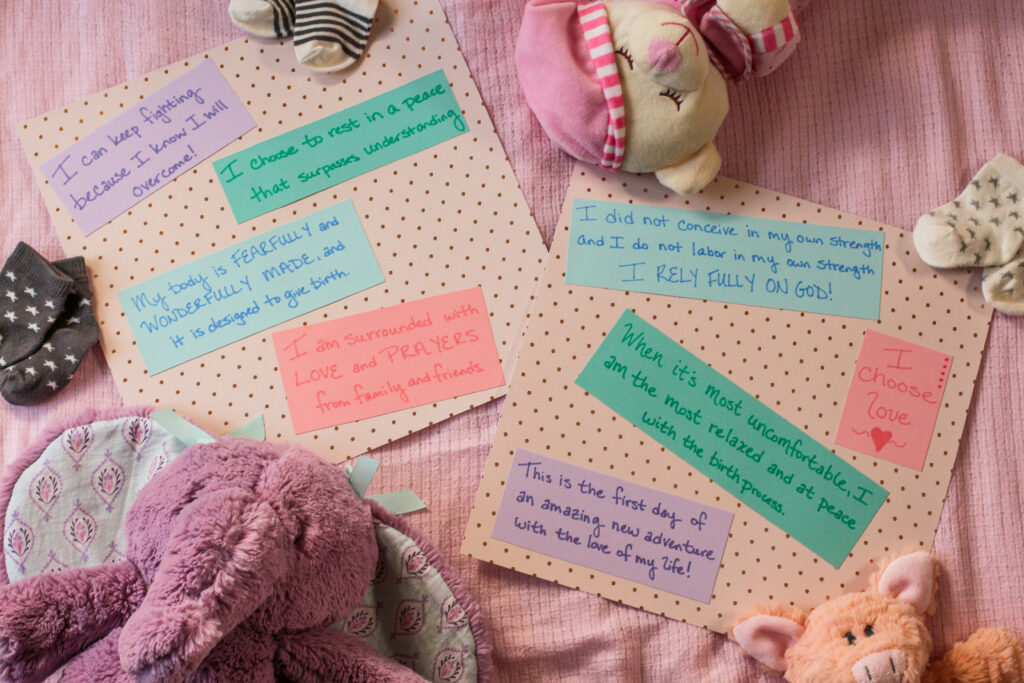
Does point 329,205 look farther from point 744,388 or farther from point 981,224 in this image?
point 981,224

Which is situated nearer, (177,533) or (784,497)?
(177,533)

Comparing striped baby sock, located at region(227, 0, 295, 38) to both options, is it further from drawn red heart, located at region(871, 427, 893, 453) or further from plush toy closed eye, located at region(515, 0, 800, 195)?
drawn red heart, located at region(871, 427, 893, 453)

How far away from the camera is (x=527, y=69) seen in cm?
76

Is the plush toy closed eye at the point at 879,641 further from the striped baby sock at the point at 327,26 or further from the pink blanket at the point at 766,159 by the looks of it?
the striped baby sock at the point at 327,26

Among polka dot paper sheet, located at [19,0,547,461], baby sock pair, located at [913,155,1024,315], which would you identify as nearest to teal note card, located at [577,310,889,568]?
polka dot paper sheet, located at [19,0,547,461]

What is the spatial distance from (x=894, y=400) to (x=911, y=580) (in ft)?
0.56

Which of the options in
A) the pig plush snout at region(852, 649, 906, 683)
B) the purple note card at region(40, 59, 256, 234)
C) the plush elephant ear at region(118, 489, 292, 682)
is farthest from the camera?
the purple note card at region(40, 59, 256, 234)

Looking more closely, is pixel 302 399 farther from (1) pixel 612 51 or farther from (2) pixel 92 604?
(1) pixel 612 51

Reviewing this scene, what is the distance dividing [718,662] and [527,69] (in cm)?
61

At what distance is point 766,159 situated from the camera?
0.79 m

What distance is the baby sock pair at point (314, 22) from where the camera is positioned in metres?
0.77

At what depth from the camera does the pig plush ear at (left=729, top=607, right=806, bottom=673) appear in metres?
0.73

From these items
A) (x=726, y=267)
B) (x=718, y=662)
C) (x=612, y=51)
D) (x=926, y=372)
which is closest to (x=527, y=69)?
(x=612, y=51)

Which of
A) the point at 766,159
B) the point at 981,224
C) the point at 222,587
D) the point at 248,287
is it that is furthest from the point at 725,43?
the point at 222,587
